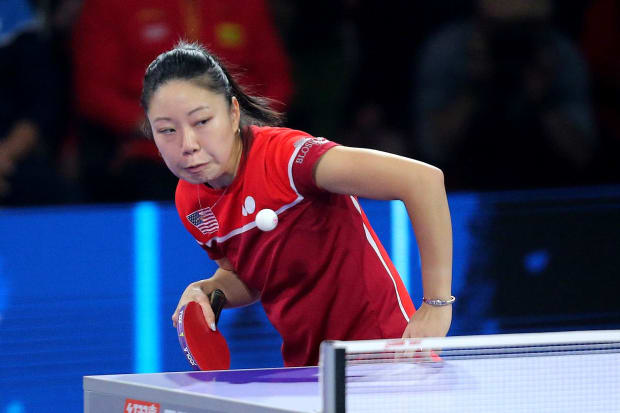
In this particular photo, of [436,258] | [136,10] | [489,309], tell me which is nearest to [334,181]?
Result: [436,258]

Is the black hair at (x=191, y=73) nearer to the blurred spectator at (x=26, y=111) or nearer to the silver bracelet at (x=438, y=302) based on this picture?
the silver bracelet at (x=438, y=302)

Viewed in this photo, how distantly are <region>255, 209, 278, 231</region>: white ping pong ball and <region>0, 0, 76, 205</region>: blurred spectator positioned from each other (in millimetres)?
2478

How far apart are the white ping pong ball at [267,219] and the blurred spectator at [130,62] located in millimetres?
2409

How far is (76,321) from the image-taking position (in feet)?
13.0

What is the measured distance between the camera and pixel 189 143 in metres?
2.52

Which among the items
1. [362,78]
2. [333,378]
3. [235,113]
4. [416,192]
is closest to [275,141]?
[235,113]

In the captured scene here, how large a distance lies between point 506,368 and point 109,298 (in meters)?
2.14

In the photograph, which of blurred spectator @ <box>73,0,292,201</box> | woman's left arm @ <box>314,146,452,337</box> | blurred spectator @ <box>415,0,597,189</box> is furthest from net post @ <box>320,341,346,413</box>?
blurred spectator @ <box>415,0,597,189</box>

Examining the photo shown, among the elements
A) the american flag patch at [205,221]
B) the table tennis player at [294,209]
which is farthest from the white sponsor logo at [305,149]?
the american flag patch at [205,221]

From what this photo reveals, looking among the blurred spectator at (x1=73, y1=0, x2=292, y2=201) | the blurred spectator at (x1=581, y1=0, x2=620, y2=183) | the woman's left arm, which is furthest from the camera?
the blurred spectator at (x1=581, y1=0, x2=620, y2=183)

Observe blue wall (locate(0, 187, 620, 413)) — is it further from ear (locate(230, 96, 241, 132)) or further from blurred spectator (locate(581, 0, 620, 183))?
blurred spectator (locate(581, 0, 620, 183))

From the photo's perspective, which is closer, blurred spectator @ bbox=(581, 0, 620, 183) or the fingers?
the fingers

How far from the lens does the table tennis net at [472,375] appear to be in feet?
6.43

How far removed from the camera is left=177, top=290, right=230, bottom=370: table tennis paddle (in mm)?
2645
